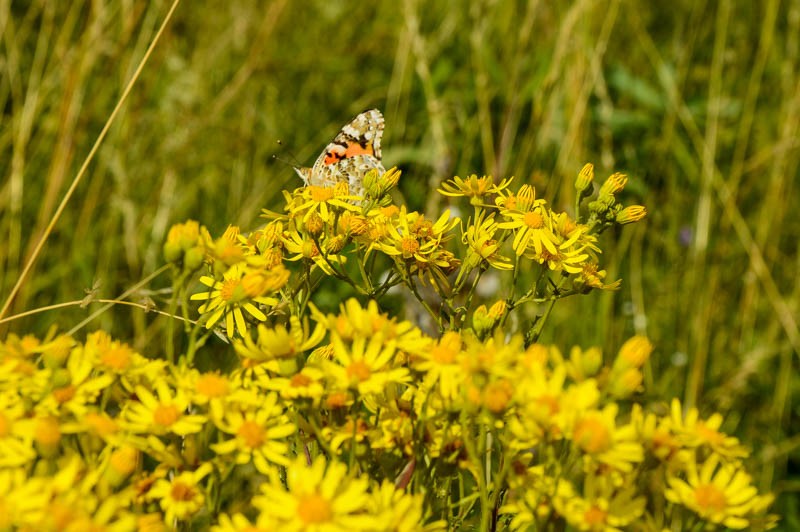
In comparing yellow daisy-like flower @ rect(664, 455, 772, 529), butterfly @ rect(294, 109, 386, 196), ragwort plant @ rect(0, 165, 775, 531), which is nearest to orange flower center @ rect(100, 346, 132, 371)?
ragwort plant @ rect(0, 165, 775, 531)

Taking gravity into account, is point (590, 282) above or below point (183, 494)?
above

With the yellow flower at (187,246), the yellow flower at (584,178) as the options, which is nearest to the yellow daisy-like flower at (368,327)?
the yellow flower at (187,246)

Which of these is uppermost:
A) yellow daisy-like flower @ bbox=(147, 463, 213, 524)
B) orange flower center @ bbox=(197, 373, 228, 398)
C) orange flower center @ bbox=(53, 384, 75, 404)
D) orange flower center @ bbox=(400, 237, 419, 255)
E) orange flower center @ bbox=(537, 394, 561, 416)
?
orange flower center @ bbox=(400, 237, 419, 255)

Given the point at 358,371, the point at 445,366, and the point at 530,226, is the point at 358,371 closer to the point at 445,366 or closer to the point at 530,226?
the point at 445,366

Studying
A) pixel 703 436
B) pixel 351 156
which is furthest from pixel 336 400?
pixel 351 156

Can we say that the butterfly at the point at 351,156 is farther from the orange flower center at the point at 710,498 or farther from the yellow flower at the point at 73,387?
the orange flower center at the point at 710,498

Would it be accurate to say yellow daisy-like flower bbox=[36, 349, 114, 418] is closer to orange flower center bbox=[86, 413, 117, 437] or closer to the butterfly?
orange flower center bbox=[86, 413, 117, 437]
